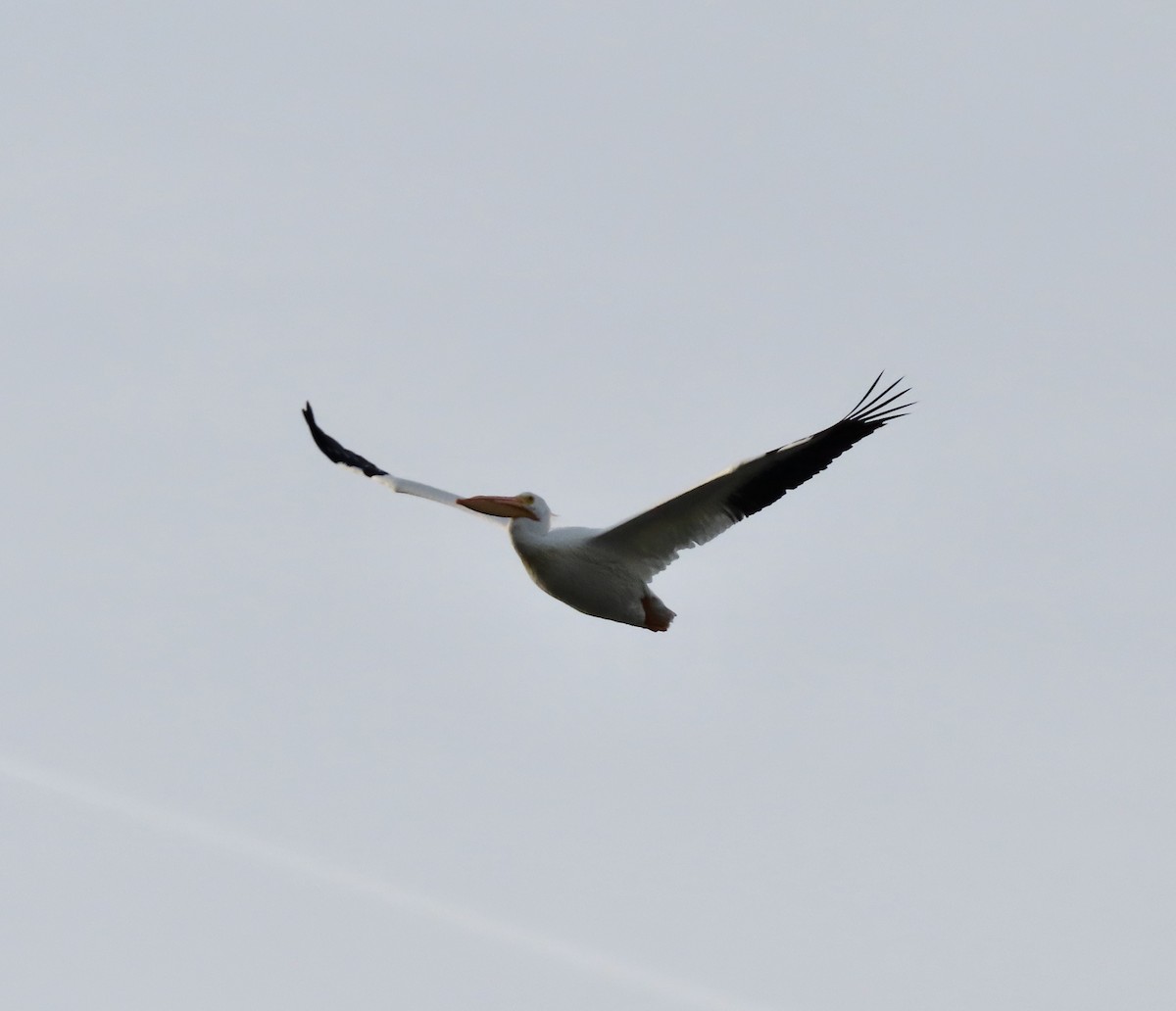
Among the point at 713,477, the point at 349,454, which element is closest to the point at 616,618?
the point at 713,477

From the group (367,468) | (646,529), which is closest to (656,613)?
(646,529)

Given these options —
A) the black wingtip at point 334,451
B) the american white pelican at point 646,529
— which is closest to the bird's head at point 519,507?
the american white pelican at point 646,529

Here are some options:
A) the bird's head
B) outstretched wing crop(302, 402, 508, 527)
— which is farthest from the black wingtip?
the bird's head

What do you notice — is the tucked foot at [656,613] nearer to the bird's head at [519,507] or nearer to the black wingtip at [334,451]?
the bird's head at [519,507]

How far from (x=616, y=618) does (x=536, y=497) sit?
3.56ft

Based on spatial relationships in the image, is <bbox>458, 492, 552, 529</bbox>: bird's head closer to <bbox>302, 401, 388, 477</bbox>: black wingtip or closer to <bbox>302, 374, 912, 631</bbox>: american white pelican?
<bbox>302, 374, 912, 631</bbox>: american white pelican

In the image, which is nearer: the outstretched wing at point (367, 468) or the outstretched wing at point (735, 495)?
the outstretched wing at point (735, 495)

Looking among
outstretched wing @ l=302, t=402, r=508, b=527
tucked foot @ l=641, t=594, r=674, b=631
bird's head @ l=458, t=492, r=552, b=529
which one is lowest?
tucked foot @ l=641, t=594, r=674, b=631

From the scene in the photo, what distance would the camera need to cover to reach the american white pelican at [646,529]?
14.0 metres

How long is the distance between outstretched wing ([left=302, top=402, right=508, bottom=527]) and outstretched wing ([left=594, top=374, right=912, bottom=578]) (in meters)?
1.86

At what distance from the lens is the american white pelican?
1400cm

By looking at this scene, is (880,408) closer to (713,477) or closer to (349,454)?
(713,477)

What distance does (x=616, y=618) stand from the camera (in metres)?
15.0

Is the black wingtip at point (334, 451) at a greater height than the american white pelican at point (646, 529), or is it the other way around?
the black wingtip at point (334, 451)
